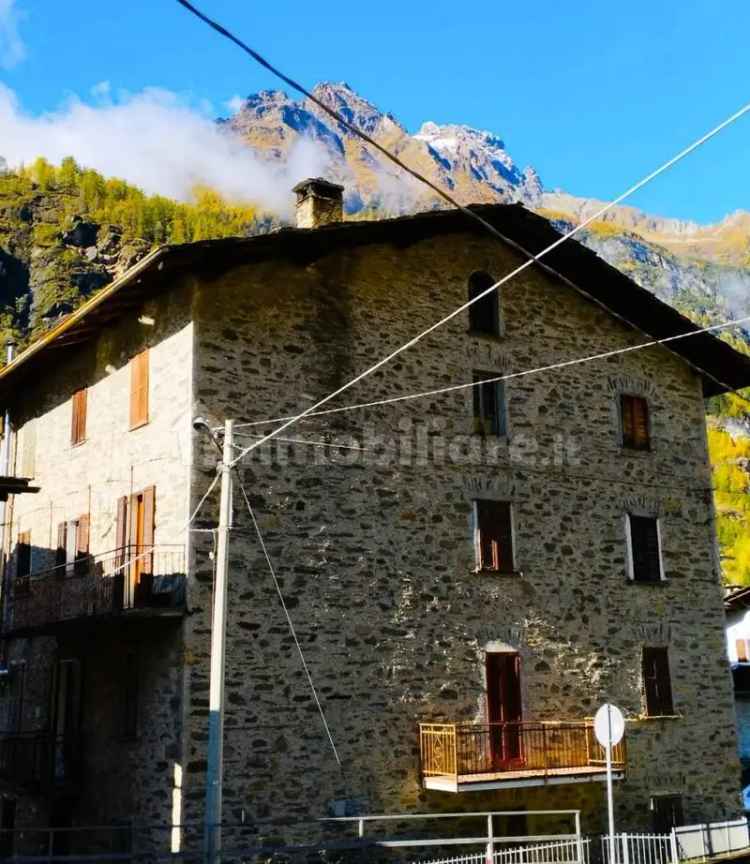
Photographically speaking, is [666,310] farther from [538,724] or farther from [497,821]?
[497,821]

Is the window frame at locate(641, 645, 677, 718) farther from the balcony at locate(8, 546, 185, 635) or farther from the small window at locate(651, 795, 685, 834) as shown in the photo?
the balcony at locate(8, 546, 185, 635)

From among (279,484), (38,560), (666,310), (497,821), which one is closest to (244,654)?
(279,484)

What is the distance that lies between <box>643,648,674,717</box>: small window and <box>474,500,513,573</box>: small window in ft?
12.3

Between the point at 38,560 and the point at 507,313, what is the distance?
10.8 metres

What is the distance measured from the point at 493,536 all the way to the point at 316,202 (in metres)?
7.22

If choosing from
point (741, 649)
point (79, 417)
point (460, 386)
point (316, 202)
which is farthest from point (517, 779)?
point (741, 649)

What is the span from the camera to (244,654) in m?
16.0

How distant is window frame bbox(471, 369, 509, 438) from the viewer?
19844 mm

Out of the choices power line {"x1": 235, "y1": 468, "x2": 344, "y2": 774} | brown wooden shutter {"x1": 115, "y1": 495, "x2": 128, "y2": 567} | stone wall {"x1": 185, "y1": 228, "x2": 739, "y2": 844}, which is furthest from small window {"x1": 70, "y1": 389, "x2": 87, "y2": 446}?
power line {"x1": 235, "y1": 468, "x2": 344, "y2": 774}

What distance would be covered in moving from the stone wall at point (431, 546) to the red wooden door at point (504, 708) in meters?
0.23

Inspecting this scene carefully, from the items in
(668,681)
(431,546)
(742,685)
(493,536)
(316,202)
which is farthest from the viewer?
(742,685)

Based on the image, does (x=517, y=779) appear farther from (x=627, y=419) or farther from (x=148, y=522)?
(x=627, y=419)

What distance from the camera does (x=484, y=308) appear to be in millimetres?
20609

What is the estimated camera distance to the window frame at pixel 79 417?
66.9ft
